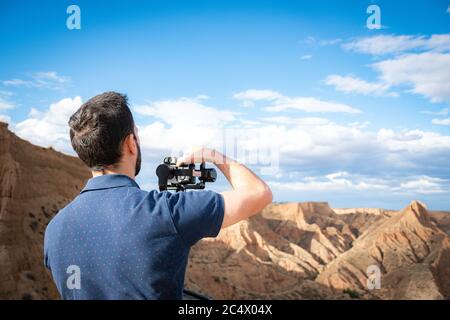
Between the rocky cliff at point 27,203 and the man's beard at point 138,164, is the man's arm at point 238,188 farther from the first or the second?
the rocky cliff at point 27,203

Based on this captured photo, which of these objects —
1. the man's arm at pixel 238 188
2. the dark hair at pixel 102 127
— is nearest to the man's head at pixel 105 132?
the dark hair at pixel 102 127

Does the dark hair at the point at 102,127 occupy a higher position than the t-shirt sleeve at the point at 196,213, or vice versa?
the dark hair at the point at 102,127

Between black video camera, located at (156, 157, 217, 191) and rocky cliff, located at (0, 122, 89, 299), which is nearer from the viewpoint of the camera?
black video camera, located at (156, 157, 217, 191)

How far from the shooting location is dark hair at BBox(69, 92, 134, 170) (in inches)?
87.7

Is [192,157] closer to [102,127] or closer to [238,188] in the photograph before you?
[238,188]

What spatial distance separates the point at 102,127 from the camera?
222 centimetres

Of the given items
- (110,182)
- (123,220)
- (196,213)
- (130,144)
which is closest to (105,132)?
(130,144)

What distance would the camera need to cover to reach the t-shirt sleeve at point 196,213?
2023 mm

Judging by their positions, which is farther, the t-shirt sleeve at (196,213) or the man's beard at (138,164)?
the man's beard at (138,164)

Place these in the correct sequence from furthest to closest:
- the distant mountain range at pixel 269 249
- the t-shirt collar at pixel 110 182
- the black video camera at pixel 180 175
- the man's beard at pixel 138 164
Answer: the distant mountain range at pixel 269 249 → the black video camera at pixel 180 175 → the man's beard at pixel 138 164 → the t-shirt collar at pixel 110 182

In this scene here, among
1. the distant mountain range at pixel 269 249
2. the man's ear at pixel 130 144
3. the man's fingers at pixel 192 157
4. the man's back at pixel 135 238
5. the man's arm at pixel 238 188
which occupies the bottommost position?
the distant mountain range at pixel 269 249

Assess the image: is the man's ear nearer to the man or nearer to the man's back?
the man

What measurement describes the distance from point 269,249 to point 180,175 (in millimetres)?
61062

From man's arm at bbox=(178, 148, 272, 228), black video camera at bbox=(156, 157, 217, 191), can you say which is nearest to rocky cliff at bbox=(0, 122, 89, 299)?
black video camera at bbox=(156, 157, 217, 191)
